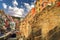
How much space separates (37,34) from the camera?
23.2 ft

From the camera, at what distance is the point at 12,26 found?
10.2 m

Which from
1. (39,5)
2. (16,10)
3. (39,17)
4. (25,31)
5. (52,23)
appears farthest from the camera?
(16,10)

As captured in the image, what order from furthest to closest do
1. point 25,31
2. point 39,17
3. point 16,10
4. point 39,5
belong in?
1. point 16,10
2. point 25,31
3. point 39,5
4. point 39,17

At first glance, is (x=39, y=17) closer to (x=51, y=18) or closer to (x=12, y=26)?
(x=51, y=18)

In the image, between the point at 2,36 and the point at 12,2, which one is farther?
the point at 2,36

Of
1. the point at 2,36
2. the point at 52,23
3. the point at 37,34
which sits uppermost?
the point at 52,23

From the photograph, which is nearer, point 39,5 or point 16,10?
point 39,5

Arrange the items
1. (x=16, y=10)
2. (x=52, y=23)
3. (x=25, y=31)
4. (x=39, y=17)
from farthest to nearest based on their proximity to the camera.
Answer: (x=16, y=10)
(x=25, y=31)
(x=39, y=17)
(x=52, y=23)

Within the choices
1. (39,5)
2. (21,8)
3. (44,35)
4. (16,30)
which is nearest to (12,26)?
(16,30)

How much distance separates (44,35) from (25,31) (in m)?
2.59

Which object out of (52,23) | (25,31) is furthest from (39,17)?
(25,31)

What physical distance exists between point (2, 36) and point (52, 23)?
A: 14.8ft

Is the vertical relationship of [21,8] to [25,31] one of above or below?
above

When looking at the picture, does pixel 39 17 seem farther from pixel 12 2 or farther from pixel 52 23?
pixel 12 2
